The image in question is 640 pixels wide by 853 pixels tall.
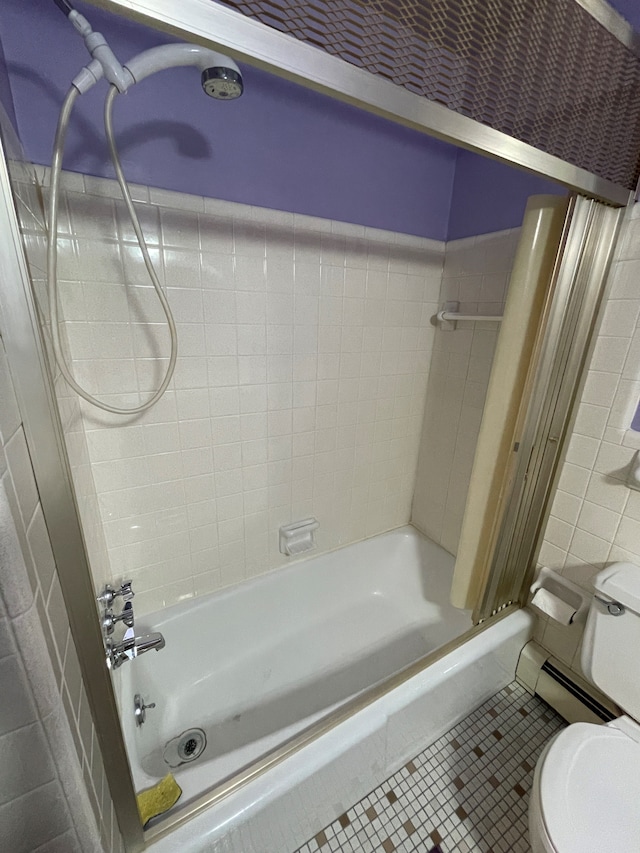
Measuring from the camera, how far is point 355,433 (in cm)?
158

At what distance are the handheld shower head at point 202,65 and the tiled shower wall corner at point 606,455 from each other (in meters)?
1.08

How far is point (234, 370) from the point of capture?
1229 millimetres

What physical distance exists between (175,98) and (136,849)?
1.76 meters

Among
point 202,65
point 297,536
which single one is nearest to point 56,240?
point 202,65

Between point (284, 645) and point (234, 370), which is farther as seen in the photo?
point (284, 645)

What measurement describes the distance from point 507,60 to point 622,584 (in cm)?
126

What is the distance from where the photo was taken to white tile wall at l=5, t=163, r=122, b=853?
0.39 meters

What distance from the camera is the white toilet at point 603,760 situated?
0.74 meters

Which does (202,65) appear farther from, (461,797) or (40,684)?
(461,797)

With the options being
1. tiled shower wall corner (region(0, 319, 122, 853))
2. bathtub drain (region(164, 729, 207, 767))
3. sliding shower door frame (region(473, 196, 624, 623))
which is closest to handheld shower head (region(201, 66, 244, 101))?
tiled shower wall corner (region(0, 319, 122, 853))

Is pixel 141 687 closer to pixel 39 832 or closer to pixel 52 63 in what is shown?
pixel 39 832

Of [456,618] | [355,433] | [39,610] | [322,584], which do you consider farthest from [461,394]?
[39,610]

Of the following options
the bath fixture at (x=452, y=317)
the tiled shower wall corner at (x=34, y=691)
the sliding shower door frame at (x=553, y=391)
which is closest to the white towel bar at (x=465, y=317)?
the bath fixture at (x=452, y=317)

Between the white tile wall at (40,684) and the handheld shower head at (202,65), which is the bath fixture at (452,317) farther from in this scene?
the white tile wall at (40,684)
